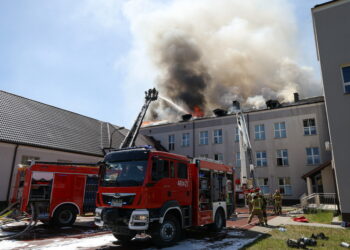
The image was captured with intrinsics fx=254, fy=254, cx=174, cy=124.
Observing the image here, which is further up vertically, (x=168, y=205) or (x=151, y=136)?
(x=151, y=136)

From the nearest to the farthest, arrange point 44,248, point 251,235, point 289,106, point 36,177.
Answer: point 44,248
point 251,235
point 36,177
point 289,106

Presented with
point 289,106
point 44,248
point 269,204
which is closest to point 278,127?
point 289,106

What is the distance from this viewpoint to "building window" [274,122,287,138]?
2747 cm

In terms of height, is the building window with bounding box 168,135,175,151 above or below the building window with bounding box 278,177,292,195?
above

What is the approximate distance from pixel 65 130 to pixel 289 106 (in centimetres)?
2261

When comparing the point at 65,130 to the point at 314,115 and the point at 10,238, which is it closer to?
the point at 10,238

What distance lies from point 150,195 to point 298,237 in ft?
18.3

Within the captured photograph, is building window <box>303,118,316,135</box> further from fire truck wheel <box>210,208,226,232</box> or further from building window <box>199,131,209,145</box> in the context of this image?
fire truck wheel <box>210,208,226,232</box>

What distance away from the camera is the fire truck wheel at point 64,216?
11.3 meters

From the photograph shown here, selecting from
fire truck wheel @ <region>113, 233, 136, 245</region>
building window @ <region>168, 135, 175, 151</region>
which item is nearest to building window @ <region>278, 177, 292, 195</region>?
building window @ <region>168, 135, 175, 151</region>

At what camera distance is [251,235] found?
375 inches

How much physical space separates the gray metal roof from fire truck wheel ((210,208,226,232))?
10.8 meters

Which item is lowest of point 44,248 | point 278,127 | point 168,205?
point 44,248

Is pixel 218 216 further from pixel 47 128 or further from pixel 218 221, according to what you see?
pixel 47 128
